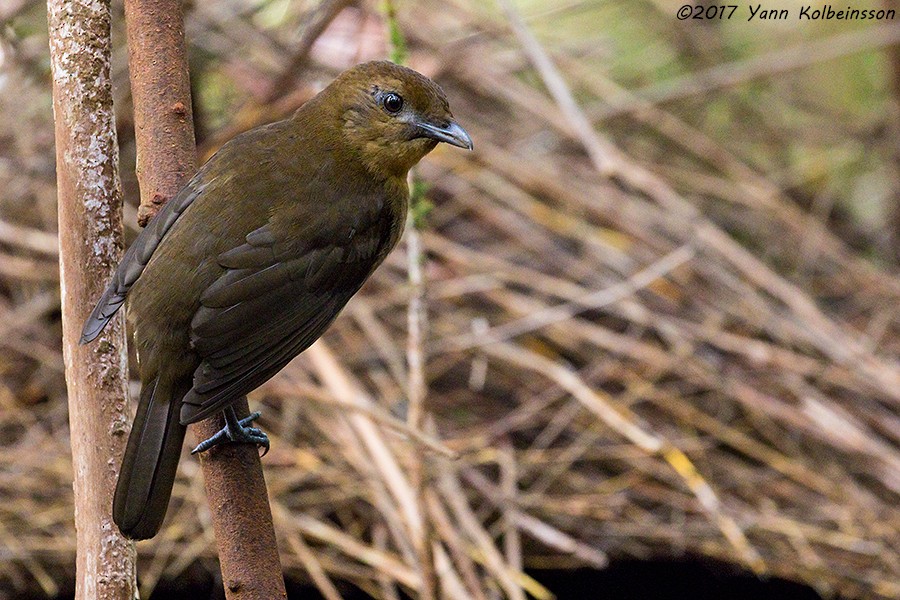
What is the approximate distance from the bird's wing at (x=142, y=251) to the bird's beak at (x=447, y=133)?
0.55 meters

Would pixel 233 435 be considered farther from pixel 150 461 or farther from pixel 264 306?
pixel 264 306

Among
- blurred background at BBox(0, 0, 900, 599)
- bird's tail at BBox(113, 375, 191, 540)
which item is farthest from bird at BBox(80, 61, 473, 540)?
blurred background at BBox(0, 0, 900, 599)

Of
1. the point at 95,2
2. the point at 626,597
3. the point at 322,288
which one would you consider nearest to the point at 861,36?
the point at 626,597

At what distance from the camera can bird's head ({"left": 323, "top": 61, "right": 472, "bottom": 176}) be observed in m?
2.36

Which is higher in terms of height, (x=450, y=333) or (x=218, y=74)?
(x=218, y=74)

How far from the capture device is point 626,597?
3186 millimetres

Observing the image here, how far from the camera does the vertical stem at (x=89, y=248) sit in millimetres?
1784

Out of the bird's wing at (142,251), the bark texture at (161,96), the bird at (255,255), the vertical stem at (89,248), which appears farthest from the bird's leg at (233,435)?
the bark texture at (161,96)

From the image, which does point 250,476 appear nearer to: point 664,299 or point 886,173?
point 664,299

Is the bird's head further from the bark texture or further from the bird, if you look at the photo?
the bark texture

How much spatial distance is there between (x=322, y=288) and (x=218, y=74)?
222cm

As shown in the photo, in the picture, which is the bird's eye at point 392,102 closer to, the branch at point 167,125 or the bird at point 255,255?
the bird at point 255,255

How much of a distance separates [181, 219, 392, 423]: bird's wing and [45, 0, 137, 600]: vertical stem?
0.14 metres

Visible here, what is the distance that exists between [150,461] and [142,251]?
1.46 feet
